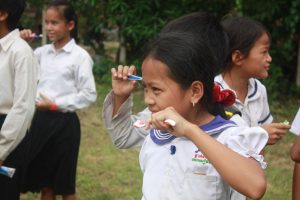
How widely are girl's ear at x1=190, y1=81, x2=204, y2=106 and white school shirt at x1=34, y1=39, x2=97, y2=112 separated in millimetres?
2016

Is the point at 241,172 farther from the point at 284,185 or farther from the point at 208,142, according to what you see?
the point at 284,185

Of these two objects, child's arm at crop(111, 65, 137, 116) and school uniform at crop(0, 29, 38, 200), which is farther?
school uniform at crop(0, 29, 38, 200)

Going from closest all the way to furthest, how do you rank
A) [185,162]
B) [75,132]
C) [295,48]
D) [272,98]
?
[185,162] → [75,132] → [272,98] → [295,48]

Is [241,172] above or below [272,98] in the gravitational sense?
above

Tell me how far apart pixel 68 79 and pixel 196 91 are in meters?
2.13

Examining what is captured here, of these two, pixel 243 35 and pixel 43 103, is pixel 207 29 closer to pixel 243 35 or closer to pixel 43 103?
pixel 243 35

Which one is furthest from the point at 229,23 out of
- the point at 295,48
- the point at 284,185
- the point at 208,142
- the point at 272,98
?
the point at 295,48

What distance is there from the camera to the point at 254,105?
110 inches

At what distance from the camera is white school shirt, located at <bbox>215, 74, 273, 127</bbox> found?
272cm

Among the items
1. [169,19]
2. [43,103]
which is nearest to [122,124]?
[43,103]

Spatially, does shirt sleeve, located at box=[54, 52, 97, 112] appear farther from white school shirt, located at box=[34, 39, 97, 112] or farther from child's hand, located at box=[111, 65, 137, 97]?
child's hand, located at box=[111, 65, 137, 97]

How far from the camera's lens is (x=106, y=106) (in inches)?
84.7

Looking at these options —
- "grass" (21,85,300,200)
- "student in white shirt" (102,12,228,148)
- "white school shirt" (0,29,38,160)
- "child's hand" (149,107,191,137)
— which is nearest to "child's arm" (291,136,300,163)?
"student in white shirt" (102,12,228,148)

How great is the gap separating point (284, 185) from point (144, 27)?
11.2ft
